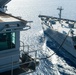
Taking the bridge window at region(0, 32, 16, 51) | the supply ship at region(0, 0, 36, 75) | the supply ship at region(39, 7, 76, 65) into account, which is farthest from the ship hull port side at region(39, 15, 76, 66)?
the bridge window at region(0, 32, 16, 51)

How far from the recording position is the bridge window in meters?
16.2

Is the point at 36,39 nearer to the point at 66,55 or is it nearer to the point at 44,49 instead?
the point at 44,49

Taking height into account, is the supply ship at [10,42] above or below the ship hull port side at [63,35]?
above

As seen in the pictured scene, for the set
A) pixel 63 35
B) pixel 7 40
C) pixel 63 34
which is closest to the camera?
pixel 7 40

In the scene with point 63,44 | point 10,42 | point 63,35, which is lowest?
point 63,44

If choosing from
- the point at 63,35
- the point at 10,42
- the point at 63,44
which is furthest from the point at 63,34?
the point at 10,42

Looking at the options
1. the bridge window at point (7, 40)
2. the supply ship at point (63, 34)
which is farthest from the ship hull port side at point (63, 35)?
the bridge window at point (7, 40)

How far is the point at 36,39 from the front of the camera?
78.3 meters

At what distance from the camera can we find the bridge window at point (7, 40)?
16.2 meters

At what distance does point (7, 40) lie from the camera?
16.6 meters

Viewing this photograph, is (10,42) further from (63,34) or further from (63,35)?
(63,35)

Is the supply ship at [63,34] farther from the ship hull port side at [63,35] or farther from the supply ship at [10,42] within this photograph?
the supply ship at [10,42]

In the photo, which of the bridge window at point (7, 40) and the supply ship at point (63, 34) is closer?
the bridge window at point (7, 40)

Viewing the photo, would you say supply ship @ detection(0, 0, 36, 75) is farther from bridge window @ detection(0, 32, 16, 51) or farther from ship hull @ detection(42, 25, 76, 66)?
ship hull @ detection(42, 25, 76, 66)
